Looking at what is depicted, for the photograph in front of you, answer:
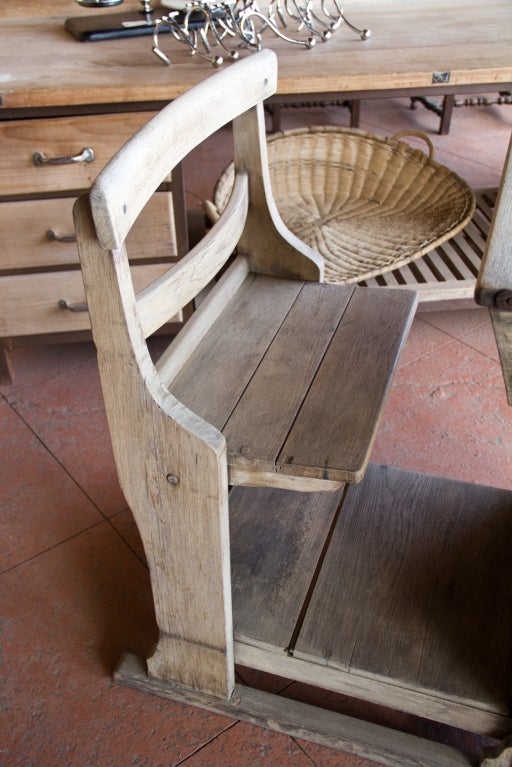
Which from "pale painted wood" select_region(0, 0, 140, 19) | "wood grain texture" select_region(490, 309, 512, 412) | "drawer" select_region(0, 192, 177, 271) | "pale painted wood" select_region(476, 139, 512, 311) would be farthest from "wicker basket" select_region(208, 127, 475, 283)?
"wood grain texture" select_region(490, 309, 512, 412)

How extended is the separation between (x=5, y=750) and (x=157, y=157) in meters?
1.01

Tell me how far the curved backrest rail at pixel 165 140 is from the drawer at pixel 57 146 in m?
0.51

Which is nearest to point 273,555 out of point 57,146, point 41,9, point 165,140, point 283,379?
point 283,379

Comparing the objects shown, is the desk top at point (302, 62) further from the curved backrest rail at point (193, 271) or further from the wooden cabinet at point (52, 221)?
the curved backrest rail at point (193, 271)

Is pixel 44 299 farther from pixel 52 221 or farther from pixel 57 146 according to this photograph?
pixel 57 146

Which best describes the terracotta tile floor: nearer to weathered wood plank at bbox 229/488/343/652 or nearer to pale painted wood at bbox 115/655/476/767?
pale painted wood at bbox 115/655/476/767

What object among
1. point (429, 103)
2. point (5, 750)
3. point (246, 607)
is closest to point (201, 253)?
point (246, 607)

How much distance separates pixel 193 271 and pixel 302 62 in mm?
862

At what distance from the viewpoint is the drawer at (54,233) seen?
1.70 m

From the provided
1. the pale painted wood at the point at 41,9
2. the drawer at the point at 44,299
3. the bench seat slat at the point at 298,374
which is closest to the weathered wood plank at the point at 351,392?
the bench seat slat at the point at 298,374

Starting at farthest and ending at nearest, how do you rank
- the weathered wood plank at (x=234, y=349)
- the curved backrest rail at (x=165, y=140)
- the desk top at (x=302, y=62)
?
the desk top at (x=302, y=62)
the weathered wood plank at (x=234, y=349)
the curved backrest rail at (x=165, y=140)

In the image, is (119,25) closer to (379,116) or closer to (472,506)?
(472,506)

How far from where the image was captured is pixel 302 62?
169 cm

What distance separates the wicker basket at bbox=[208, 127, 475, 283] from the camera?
2.02 m
